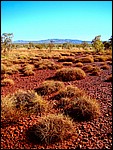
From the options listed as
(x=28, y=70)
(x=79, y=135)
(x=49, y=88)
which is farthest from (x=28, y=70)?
(x=79, y=135)

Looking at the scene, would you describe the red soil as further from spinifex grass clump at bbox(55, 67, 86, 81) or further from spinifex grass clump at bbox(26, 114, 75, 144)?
spinifex grass clump at bbox(55, 67, 86, 81)

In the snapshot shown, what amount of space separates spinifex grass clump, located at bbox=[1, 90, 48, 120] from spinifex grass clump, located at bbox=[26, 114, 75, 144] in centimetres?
81

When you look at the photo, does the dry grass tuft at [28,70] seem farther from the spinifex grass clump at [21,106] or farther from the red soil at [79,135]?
the red soil at [79,135]

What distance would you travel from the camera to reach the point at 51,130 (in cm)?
610

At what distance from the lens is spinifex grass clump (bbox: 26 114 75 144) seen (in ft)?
19.7

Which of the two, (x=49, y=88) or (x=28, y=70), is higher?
(x=28, y=70)

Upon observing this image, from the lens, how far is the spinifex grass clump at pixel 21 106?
6.96 m

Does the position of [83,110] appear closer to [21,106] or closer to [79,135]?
[79,135]

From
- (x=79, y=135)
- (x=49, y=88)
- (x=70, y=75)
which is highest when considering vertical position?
(x=70, y=75)

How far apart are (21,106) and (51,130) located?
1.75 metres

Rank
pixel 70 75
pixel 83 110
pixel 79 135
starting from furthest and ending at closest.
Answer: pixel 70 75 < pixel 83 110 < pixel 79 135

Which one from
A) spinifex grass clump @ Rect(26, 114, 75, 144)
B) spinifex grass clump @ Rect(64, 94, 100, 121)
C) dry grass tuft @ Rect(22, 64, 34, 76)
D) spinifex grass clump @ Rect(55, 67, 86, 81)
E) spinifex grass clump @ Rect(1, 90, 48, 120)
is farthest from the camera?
dry grass tuft @ Rect(22, 64, 34, 76)

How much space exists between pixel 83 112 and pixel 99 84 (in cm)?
570

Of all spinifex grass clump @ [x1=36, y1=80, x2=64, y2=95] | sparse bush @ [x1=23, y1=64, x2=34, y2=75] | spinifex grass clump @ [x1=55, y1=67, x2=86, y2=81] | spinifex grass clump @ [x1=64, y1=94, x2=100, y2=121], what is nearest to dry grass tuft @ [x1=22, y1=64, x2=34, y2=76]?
sparse bush @ [x1=23, y1=64, x2=34, y2=75]
